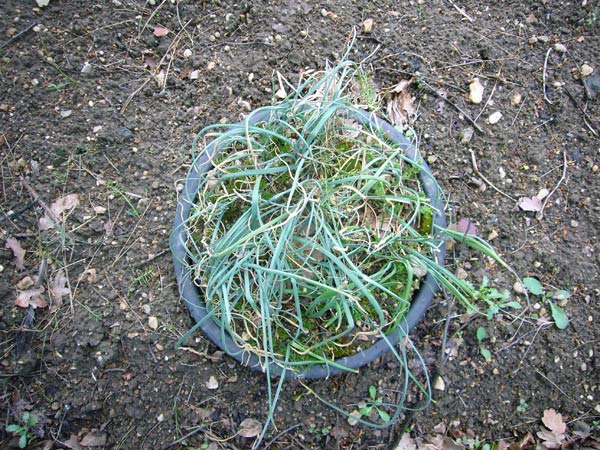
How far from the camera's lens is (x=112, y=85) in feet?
5.43

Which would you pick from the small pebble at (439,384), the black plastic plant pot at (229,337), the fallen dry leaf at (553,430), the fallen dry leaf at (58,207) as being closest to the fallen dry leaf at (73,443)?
the black plastic plant pot at (229,337)

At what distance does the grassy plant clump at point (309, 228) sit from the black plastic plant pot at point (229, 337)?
0.02 m

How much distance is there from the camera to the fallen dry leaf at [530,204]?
158 cm

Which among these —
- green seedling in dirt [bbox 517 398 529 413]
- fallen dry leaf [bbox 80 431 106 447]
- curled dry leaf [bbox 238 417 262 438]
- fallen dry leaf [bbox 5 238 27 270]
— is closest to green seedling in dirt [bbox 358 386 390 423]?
curled dry leaf [bbox 238 417 262 438]

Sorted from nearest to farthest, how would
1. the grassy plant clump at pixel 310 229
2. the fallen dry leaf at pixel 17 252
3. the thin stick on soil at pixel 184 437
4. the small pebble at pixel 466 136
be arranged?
the grassy plant clump at pixel 310 229, the thin stick on soil at pixel 184 437, the fallen dry leaf at pixel 17 252, the small pebble at pixel 466 136

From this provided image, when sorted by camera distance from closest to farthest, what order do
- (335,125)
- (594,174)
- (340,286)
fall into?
(340,286)
(335,125)
(594,174)

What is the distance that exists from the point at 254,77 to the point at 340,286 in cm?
82

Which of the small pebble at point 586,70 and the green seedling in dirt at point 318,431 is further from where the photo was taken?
the small pebble at point 586,70

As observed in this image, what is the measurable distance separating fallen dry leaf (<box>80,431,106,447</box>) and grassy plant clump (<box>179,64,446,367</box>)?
0.50 m

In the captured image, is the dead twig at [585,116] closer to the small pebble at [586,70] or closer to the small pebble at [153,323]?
the small pebble at [586,70]

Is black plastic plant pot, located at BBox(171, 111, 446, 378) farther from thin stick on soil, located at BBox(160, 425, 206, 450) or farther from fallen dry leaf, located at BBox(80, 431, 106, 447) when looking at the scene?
fallen dry leaf, located at BBox(80, 431, 106, 447)

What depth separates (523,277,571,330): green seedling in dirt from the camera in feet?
4.91

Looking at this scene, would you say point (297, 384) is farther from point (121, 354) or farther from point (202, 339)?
point (121, 354)

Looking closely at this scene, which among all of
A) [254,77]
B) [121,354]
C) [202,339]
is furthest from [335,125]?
[121,354]
